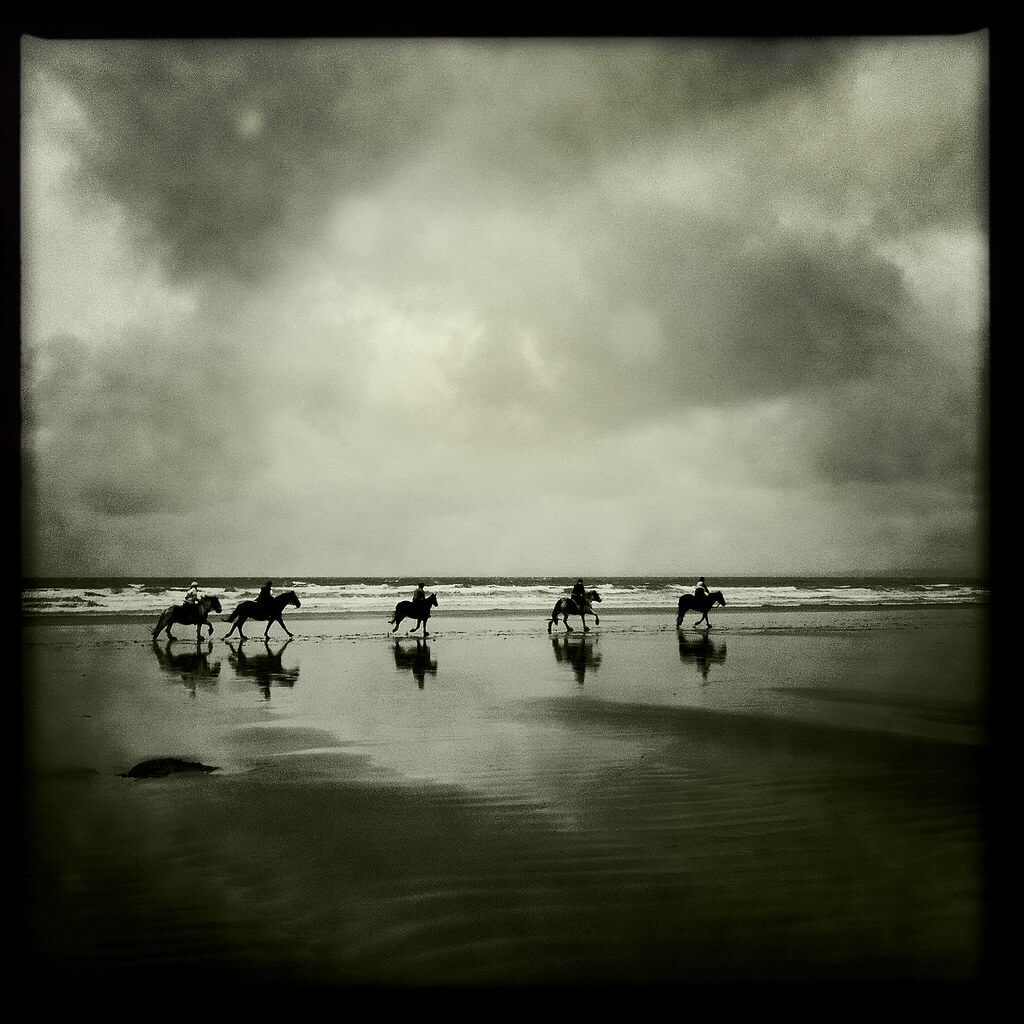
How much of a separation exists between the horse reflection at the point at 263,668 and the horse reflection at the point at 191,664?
14.4 inches

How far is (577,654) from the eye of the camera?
13.5 metres

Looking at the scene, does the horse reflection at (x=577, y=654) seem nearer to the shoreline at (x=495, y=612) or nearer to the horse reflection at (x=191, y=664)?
the shoreline at (x=495, y=612)

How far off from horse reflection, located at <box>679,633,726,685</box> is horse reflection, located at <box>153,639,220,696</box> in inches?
290

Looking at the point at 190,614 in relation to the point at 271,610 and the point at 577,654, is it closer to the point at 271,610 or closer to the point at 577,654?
the point at 271,610

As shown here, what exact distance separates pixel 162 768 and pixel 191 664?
7.07m

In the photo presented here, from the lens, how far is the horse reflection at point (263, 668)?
10.1 meters

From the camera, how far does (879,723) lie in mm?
7309

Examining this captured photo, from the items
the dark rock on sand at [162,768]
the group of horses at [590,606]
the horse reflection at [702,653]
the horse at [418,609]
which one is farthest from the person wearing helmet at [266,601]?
the dark rock on sand at [162,768]

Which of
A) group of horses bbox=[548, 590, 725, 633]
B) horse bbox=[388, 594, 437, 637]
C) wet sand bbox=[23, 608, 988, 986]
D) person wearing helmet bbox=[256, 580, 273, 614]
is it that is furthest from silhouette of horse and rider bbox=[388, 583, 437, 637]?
wet sand bbox=[23, 608, 988, 986]

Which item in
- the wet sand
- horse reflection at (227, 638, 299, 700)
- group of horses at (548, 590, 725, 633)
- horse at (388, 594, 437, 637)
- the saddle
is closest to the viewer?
the wet sand

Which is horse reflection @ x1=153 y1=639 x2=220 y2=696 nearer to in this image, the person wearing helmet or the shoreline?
the person wearing helmet

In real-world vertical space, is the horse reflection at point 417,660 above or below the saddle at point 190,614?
below

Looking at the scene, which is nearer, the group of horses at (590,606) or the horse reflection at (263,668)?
the horse reflection at (263,668)

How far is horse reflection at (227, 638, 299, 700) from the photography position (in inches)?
397
